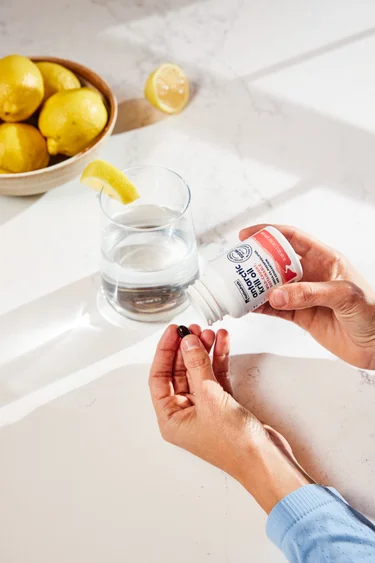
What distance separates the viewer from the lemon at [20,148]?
0.94 metres

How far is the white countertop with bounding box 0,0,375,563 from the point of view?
724 millimetres

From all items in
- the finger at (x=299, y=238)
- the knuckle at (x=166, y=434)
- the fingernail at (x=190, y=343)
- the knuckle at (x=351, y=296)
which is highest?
the knuckle at (x=351, y=296)

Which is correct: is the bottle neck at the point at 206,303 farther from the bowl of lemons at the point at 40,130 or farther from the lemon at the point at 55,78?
the lemon at the point at 55,78

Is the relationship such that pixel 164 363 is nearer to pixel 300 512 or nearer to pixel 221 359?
pixel 221 359

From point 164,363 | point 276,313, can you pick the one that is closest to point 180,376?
point 164,363

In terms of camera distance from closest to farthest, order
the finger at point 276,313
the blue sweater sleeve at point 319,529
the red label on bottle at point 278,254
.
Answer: the blue sweater sleeve at point 319,529 → the red label on bottle at point 278,254 → the finger at point 276,313

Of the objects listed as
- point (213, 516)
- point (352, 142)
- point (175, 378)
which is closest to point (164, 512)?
point (213, 516)

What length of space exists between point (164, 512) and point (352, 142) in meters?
0.70

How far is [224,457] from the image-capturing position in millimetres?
733

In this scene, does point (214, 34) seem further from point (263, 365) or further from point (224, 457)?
point (224, 457)

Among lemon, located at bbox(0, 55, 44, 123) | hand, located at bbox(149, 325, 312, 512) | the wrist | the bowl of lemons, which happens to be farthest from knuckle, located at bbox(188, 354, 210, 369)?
lemon, located at bbox(0, 55, 44, 123)

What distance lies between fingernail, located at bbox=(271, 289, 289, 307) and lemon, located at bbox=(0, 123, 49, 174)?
1.46 ft

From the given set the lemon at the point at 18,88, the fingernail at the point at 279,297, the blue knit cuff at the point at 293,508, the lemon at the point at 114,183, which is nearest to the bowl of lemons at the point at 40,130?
the lemon at the point at 18,88

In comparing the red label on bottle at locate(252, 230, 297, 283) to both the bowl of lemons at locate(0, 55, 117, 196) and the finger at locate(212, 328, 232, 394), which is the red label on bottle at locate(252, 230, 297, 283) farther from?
the bowl of lemons at locate(0, 55, 117, 196)
